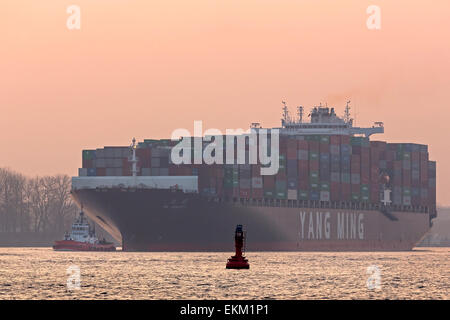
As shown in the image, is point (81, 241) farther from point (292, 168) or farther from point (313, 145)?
point (313, 145)

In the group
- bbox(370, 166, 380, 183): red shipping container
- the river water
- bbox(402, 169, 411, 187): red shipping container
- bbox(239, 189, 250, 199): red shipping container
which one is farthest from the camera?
bbox(402, 169, 411, 187): red shipping container

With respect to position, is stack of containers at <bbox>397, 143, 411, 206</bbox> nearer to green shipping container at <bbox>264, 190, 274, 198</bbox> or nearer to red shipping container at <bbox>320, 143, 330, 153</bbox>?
red shipping container at <bbox>320, 143, 330, 153</bbox>

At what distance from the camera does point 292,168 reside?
115 meters

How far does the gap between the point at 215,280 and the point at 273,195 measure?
5071cm

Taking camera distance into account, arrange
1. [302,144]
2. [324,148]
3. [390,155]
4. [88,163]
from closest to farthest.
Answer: [88,163], [302,144], [324,148], [390,155]

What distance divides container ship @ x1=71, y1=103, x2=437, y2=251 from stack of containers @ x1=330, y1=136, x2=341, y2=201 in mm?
113

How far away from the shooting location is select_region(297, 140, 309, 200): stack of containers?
116062 mm

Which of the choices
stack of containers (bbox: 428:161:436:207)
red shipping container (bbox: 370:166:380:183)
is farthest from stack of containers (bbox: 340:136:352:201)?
stack of containers (bbox: 428:161:436:207)

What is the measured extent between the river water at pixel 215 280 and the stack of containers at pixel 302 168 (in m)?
30.6

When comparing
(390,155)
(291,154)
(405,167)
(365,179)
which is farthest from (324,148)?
(405,167)

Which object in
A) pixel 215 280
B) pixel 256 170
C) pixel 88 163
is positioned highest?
pixel 88 163

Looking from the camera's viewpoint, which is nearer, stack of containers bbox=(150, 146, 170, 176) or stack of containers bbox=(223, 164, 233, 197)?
stack of containers bbox=(223, 164, 233, 197)

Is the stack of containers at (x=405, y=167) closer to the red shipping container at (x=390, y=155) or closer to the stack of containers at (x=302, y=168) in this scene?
the red shipping container at (x=390, y=155)
